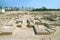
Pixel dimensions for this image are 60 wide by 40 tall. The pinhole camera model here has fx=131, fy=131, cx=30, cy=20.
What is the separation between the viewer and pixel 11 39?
8.12 meters

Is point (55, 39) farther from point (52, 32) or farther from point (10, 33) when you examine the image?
point (10, 33)

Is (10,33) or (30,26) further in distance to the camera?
A: (30,26)

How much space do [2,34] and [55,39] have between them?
3.80 m

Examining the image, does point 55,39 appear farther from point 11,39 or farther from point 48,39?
point 11,39

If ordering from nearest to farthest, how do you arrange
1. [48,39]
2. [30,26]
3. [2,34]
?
[48,39] → [2,34] → [30,26]

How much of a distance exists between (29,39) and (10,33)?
6.60 ft

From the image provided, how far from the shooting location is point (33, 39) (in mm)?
8094

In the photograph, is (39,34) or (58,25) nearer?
(39,34)

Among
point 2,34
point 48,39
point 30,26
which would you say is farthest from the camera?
point 30,26

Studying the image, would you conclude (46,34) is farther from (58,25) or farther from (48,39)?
(58,25)

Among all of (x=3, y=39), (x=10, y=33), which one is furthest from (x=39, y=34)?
(x=3, y=39)

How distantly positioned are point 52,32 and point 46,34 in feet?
2.07

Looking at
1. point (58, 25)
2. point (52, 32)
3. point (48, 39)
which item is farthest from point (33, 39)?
point (58, 25)

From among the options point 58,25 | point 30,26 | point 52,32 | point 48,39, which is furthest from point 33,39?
point 58,25
